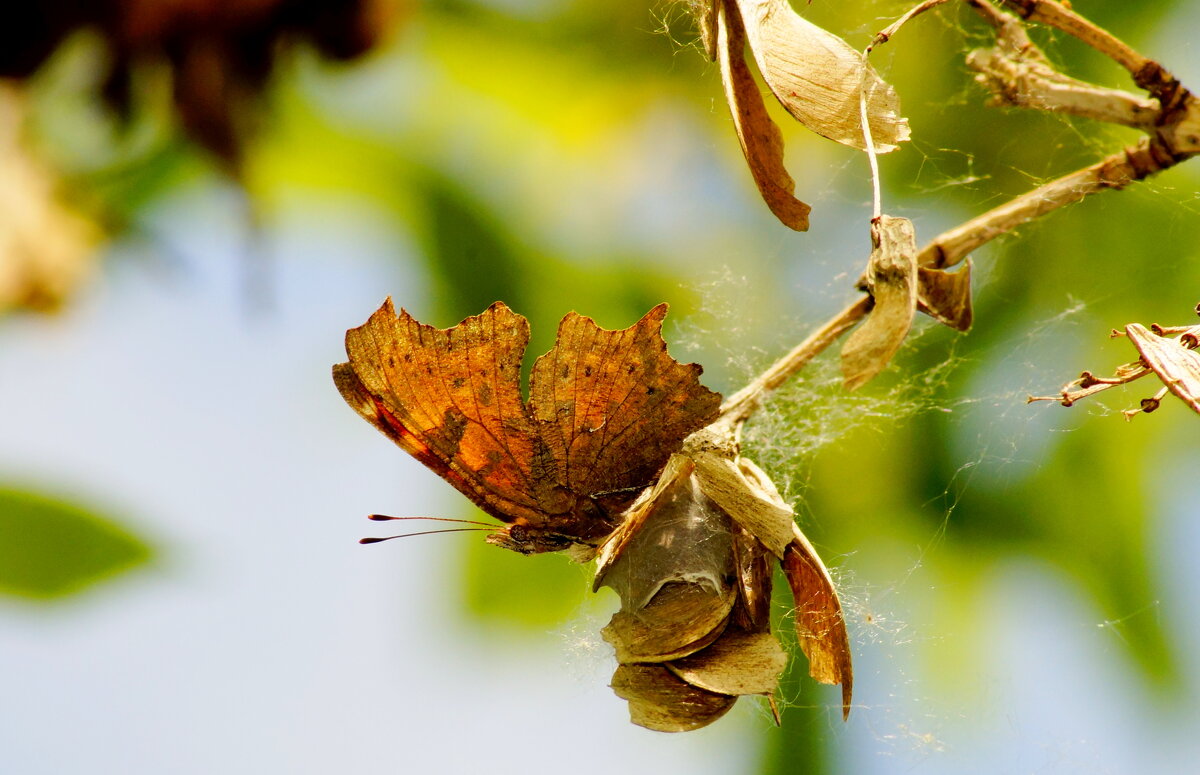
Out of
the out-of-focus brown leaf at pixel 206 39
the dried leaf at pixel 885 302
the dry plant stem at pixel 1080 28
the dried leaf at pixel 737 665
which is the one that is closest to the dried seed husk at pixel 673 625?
the dried leaf at pixel 737 665

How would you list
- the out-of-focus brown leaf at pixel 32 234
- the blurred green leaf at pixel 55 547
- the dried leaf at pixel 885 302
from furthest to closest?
the blurred green leaf at pixel 55 547, the out-of-focus brown leaf at pixel 32 234, the dried leaf at pixel 885 302

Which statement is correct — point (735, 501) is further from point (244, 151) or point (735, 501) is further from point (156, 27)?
point (156, 27)

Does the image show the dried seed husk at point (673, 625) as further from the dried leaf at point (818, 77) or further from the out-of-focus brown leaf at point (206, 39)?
the out-of-focus brown leaf at point (206, 39)

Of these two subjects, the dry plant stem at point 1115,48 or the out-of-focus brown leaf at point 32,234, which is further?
the out-of-focus brown leaf at point 32,234

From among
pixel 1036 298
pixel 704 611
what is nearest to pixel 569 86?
pixel 1036 298

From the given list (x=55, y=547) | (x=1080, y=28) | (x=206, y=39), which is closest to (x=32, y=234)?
(x=206, y=39)

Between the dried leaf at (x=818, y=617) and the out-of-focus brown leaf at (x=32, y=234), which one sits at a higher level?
the out-of-focus brown leaf at (x=32, y=234)
